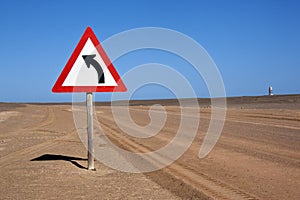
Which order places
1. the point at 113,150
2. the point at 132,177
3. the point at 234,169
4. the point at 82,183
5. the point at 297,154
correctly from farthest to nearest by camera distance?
the point at 113,150 < the point at 297,154 < the point at 234,169 < the point at 132,177 < the point at 82,183

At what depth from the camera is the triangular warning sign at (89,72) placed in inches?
295

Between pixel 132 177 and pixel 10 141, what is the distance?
8.00 metres

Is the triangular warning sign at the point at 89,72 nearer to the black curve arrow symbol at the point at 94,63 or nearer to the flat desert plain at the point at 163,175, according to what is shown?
the black curve arrow symbol at the point at 94,63

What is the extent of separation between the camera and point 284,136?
1472 centimetres

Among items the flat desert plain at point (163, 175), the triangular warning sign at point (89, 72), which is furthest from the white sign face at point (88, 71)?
the flat desert plain at point (163, 175)

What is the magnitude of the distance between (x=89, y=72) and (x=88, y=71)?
2cm

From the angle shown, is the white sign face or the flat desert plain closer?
the flat desert plain

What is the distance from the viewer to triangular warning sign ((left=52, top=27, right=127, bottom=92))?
24.6 feet

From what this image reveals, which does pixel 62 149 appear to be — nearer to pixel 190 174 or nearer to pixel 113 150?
pixel 113 150

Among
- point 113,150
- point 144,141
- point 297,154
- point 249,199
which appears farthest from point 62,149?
point 249,199

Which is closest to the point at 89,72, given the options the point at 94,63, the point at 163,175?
the point at 94,63

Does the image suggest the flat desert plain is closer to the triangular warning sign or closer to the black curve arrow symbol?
the triangular warning sign

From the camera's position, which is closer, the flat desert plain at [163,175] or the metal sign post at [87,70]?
the flat desert plain at [163,175]

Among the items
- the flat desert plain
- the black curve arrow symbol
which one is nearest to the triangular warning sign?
the black curve arrow symbol
